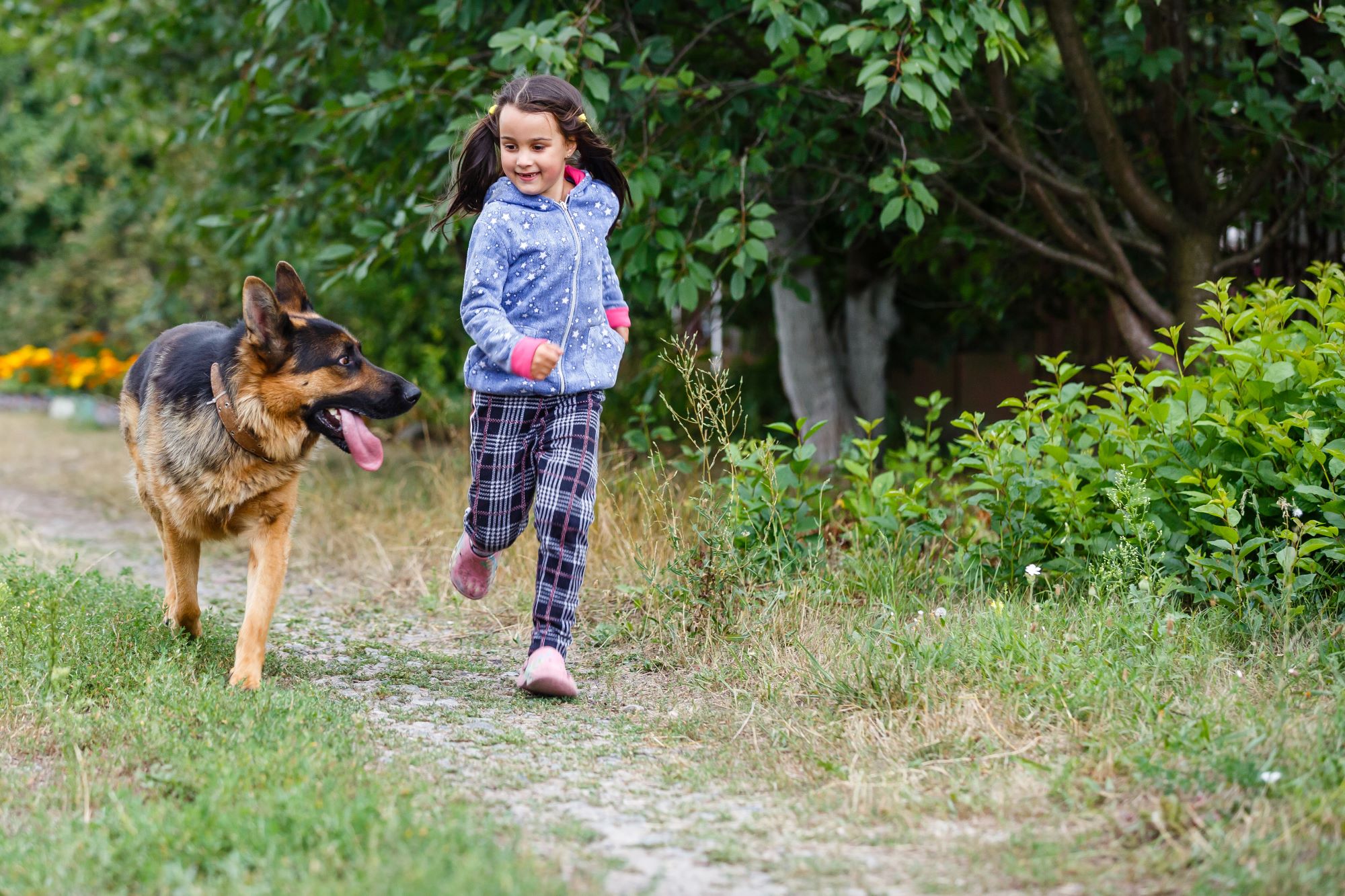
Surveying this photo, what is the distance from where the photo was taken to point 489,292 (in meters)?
3.73

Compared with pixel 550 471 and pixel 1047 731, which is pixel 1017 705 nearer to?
pixel 1047 731

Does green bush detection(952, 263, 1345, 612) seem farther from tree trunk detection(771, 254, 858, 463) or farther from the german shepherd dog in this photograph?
tree trunk detection(771, 254, 858, 463)

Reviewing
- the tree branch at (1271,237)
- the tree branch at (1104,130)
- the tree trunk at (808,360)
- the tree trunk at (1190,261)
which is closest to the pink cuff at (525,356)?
the tree branch at (1104,130)

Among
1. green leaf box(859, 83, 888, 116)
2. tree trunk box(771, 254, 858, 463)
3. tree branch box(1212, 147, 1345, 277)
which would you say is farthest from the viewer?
tree trunk box(771, 254, 858, 463)

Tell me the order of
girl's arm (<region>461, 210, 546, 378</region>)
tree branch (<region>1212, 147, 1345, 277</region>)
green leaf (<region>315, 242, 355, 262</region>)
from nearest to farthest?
girl's arm (<region>461, 210, 546, 378</region>), green leaf (<region>315, 242, 355, 262</region>), tree branch (<region>1212, 147, 1345, 277</region>)

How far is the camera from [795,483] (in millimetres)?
4672

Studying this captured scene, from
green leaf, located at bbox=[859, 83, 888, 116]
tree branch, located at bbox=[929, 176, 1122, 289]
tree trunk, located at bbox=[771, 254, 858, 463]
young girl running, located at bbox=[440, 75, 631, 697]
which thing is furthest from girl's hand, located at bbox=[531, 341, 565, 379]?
tree trunk, located at bbox=[771, 254, 858, 463]

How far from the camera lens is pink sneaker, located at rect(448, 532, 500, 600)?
4.22 m

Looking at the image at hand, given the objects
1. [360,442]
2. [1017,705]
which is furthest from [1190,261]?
[360,442]

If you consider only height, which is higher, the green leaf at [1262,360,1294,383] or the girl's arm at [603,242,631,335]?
the girl's arm at [603,242,631,335]

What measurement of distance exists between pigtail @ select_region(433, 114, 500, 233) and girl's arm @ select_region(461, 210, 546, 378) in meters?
0.25

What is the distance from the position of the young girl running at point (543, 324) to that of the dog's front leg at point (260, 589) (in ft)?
2.07

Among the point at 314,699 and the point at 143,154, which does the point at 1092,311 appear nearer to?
the point at 314,699

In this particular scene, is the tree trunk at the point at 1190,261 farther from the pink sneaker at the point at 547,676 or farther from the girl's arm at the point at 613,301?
the pink sneaker at the point at 547,676
